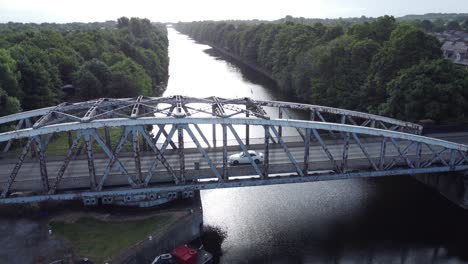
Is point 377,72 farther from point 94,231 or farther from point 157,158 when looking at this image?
point 94,231

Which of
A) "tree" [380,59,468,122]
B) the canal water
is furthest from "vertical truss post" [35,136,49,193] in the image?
"tree" [380,59,468,122]

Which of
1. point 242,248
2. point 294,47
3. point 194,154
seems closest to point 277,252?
point 242,248

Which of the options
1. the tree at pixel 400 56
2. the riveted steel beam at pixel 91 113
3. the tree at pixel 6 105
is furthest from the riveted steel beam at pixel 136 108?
the tree at pixel 400 56

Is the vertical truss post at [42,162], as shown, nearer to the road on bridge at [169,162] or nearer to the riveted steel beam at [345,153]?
the road on bridge at [169,162]

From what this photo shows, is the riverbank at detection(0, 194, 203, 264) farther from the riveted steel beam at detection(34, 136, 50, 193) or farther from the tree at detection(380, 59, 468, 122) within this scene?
the tree at detection(380, 59, 468, 122)

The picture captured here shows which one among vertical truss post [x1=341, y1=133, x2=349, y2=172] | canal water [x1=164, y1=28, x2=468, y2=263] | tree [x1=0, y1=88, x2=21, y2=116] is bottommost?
canal water [x1=164, y1=28, x2=468, y2=263]

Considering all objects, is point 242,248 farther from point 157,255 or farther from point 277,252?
point 157,255
